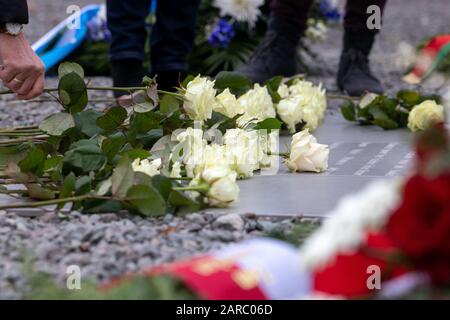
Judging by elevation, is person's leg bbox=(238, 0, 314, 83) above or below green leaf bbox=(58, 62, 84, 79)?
above

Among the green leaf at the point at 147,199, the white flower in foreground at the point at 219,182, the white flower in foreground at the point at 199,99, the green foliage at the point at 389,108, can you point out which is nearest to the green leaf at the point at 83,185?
the green leaf at the point at 147,199

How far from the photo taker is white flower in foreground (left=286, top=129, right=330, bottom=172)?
230 cm

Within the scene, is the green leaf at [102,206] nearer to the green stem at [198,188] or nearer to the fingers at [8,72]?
the green stem at [198,188]

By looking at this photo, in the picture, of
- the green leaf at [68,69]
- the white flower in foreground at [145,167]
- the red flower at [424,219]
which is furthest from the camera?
the green leaf at [68,69]

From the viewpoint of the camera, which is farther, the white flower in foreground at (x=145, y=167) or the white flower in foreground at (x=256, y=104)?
the white flower in foreground at (x=256, y=104)

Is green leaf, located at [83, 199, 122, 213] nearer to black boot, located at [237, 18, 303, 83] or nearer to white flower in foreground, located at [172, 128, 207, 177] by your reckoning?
white flower in foreground, located at [172, 128, 207, 177]

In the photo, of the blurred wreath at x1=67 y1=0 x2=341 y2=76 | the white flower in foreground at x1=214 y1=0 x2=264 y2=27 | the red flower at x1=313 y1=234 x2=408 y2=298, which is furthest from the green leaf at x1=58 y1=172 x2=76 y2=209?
the white flower in foreground at x1=214 y1=0 x2=264 y2=27

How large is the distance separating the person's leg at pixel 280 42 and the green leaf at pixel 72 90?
1596mm

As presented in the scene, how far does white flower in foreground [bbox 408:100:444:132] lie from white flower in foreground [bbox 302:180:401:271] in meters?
1.82

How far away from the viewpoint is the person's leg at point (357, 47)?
3.78 m

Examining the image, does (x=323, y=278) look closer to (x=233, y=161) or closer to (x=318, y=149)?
(x=233, y=161)

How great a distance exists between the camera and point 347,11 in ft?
12.7

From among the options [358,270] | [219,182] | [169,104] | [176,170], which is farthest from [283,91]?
[358,270]
